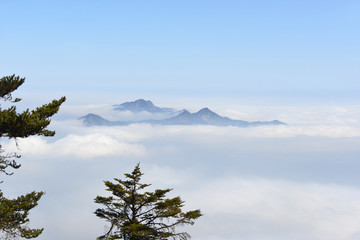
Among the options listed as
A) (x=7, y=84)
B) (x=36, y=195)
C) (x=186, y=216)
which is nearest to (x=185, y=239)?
(x=186, y=216)

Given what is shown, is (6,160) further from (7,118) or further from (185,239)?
(185,239)

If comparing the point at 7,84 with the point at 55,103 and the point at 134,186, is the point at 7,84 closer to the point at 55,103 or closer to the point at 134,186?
the point at 55,103

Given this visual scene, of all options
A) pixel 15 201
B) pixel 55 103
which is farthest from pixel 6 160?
pixel 55 103

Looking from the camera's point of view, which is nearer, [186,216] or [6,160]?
[6,160]

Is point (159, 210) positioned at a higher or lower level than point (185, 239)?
higher

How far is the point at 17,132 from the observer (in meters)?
19.4

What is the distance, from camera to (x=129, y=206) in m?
25.8

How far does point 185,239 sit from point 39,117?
42.8 ft

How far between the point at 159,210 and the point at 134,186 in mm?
2598

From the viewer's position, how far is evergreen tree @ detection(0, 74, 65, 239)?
743 inches

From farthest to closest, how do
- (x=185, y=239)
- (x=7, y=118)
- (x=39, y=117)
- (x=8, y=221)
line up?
(x=185, y=239) → (x=8, y=221) → (x=39, y=117) → (x=7, y=118)

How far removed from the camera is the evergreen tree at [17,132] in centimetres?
1888

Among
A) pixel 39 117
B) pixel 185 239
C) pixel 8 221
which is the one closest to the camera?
pixel 39 117

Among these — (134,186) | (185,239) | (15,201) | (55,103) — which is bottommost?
(185,239)
